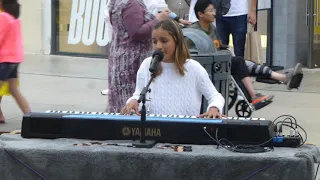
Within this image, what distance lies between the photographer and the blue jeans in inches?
362

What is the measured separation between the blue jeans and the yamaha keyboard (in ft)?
17.3

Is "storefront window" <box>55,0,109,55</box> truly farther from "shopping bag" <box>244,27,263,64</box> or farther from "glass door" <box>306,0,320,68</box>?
"glass door" <box>306,0,320,68</box>

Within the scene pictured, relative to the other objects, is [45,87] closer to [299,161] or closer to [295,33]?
[295,33]

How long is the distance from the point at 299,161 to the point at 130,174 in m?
0.91

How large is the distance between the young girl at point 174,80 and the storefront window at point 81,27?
28.4 feet

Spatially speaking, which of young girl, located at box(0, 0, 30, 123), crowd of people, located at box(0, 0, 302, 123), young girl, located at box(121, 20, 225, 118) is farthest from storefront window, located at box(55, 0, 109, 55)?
young girl, located at box(121, 20, 225, 118)

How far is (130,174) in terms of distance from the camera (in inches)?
149

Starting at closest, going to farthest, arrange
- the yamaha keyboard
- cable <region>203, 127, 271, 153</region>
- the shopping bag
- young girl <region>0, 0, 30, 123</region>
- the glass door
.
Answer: cable <region>203, 127, 271, 153</region>, the yamaha keyboard, young girl <region>0, 0, 30, 123</region>, the shopping bag, the glass door

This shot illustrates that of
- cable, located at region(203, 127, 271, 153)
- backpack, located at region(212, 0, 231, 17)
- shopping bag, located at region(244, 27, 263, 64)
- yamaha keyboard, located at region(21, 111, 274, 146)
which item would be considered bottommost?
cable, located at region(203, 127, 271, 153)

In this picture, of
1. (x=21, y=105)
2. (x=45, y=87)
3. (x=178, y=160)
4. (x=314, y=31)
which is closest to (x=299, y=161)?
(x=178, y=160)

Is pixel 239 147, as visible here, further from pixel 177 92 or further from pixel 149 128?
pixel 177 92

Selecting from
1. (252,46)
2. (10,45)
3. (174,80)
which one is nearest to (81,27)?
(252,46)

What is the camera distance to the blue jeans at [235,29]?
9.20 m

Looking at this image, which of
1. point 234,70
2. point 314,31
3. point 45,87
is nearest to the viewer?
point 234,70
